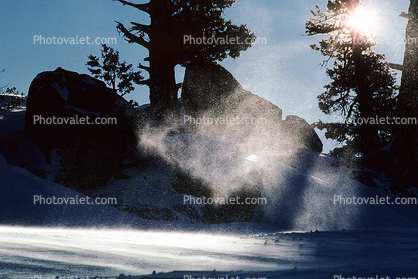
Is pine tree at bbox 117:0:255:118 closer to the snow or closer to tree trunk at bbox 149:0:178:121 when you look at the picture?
tree trunk at bbox 149:0:178:121

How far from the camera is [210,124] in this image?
16016 millimetres

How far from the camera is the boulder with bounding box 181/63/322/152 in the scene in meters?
16.2

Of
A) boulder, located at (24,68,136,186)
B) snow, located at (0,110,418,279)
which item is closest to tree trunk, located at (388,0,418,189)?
snow, located at (0,110,418,279)

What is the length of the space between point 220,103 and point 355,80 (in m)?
7.21

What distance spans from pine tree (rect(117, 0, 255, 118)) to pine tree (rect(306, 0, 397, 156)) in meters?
4.98

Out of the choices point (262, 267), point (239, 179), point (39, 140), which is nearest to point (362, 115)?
point (239, 179)

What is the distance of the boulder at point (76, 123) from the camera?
31.8 ft

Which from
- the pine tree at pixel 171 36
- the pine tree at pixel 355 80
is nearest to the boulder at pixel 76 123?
the pine tree at pixel 171 36

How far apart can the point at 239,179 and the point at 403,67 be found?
31.2 feet

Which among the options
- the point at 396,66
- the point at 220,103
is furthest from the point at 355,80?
the point at 220,103

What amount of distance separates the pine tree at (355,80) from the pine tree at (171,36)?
498cm

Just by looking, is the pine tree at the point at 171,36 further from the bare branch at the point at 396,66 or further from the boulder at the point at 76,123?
the bare branch at the point at 396,66

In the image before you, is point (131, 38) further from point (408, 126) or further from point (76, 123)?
point (408, 126)

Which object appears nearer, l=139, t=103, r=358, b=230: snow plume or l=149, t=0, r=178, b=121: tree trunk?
l=139, t=103, r=358, b=230: snow plume
